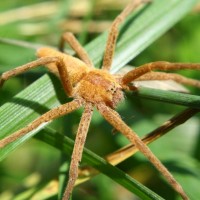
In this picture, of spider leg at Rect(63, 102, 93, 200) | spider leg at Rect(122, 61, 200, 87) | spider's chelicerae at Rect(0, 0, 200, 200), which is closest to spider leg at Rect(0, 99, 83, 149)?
spider's chelicerae at Rect(0, 0, 200, 200)

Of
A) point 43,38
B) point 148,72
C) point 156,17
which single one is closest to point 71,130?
point 148,72

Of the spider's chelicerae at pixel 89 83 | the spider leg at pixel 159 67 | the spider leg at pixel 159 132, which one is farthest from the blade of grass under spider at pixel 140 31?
the spider leg at pixel 159 132

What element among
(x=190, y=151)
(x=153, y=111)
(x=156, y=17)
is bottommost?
(x=190, y=151)

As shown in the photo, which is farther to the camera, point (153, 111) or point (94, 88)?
point (153, 111)

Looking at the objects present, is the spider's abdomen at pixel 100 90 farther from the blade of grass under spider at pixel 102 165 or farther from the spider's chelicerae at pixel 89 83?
the blade of grass under spider at pixel 102 165

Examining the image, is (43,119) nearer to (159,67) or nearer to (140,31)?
(159,67)

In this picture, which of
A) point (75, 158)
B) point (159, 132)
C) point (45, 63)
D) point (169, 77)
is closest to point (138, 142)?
point (159, 132)

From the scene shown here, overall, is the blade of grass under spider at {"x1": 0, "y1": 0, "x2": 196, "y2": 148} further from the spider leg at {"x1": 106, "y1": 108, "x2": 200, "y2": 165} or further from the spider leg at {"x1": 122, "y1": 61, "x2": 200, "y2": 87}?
the spider leg at {"x1": 106, "y1": 108, "x2": 200, "y2": 165}

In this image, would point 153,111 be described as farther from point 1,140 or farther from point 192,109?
point 1,140
